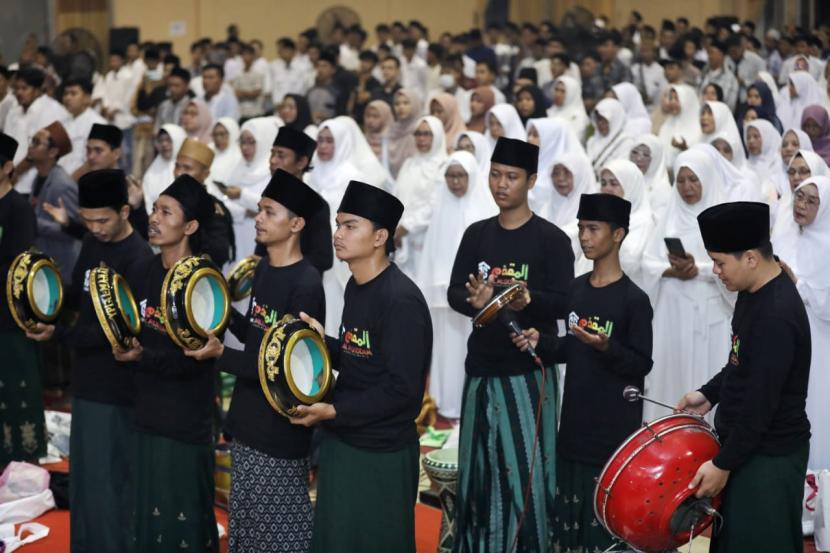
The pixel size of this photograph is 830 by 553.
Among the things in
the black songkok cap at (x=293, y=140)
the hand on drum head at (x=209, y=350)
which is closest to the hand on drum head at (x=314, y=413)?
the hand on drum head at (x=209, y=350)

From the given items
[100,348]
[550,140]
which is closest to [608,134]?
[550,140]

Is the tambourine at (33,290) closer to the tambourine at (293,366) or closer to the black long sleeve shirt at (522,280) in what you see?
the tambourine at (293,366)

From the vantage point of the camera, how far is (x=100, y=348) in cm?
509

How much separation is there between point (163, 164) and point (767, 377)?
282 inches

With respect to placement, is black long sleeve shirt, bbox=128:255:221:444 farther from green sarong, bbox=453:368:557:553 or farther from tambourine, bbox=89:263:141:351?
green sarong, bbox=453:368:557:553

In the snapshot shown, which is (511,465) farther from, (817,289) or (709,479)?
(817,289)

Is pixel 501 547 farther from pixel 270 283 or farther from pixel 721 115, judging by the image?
pixel 721 115

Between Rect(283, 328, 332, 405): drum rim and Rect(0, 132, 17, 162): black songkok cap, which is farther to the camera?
Rect(0, 132, 17, 162): black songkok cap

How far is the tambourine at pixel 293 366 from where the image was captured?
13.3ft

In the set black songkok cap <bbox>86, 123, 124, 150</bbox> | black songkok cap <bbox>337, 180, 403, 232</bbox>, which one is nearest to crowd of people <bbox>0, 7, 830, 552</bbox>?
black songkok cap <bbox>337, 180, 403, 232</bbox>

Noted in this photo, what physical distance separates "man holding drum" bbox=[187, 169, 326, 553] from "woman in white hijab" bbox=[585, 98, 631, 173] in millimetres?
5704

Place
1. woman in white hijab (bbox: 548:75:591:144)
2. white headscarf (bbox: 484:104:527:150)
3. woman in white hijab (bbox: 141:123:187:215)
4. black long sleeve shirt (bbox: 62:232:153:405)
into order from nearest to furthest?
black long sleeve shirt (bbox: 62:232:153:405)
white headscarf (bbox: 484:104:527:150)
woman in white hijab (bbox: 141:123:187:215)
woman in white hijab (bbox: 548:75:591:144)

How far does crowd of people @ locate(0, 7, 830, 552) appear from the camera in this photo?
4.28 m

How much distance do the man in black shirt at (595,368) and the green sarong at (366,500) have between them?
2.45 ft
